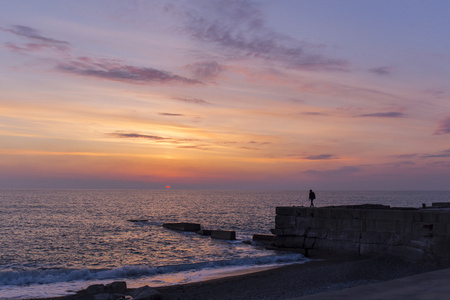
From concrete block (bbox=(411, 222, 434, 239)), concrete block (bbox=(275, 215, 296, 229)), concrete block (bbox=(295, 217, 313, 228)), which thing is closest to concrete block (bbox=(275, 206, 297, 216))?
concrete block (bbox=(275, 215, 296, 229))

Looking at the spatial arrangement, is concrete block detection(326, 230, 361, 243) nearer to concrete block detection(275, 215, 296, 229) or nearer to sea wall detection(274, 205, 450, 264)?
sea wall detection(274, 205, 450, 264)

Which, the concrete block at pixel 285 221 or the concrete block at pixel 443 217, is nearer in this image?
the concrete block at pixel 443 217

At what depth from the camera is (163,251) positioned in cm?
3169

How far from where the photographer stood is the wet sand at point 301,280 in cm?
1694

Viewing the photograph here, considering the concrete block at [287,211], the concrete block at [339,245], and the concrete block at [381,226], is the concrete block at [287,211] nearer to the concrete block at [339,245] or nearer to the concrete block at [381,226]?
the concrete block at [339,245]

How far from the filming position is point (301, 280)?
19250 millimetres

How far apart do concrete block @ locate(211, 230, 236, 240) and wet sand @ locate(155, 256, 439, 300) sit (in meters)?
14.9

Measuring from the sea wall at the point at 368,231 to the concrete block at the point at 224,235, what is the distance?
27.8 ft

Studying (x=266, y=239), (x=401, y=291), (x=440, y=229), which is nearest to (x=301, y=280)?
(x=440, y=229)

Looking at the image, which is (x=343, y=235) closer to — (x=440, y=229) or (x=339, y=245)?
(x=339, y=245)

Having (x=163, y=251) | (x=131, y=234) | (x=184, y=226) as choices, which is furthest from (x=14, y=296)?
(x=184, y=226)

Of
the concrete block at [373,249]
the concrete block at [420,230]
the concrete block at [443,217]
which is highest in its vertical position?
the concrete block at [443,217]

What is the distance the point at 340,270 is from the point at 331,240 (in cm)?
578

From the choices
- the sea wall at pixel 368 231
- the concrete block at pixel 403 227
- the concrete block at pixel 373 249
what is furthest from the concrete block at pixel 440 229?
the concrete block at pixel 373 249
